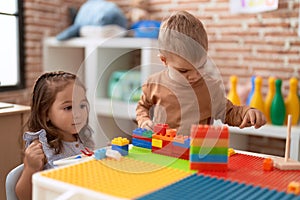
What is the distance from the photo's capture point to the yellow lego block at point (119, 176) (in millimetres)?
700

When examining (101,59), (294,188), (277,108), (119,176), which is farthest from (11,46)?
(294,188)

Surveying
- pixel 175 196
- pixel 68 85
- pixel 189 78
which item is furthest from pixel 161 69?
pixel 175 196

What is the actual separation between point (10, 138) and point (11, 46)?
3.99 ft

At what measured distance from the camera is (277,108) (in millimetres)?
2047

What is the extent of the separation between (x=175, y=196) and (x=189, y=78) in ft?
1.46

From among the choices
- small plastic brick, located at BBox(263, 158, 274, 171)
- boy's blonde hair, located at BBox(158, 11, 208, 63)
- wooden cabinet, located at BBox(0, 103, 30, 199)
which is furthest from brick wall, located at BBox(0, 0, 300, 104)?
small plastic brick, located at BBox(263, 158, 274, 171)

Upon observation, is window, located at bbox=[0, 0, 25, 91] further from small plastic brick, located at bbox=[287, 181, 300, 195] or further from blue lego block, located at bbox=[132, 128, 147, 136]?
small plastic brick, located at bbox=[287, 181, 300, 195]

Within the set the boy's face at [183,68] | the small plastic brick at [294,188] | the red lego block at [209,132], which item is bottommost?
the small plastic brick at [294,188]

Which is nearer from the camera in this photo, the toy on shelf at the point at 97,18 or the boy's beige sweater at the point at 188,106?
the boy's beige sweater at the point at 188,106

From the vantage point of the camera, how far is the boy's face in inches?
39.3

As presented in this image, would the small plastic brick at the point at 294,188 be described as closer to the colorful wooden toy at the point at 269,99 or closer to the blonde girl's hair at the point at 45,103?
the blonde girl's hair at the point at 45,103

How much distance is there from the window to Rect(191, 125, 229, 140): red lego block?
189 cm

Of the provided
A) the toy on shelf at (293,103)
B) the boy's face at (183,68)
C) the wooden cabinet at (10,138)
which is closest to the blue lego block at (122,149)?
the boy's face at (183,68)

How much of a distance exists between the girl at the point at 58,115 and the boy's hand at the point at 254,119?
18.1 inches
